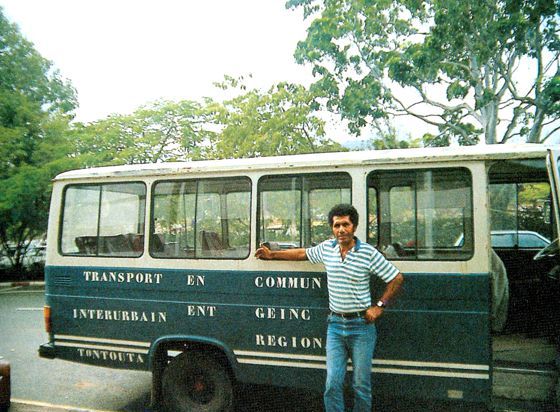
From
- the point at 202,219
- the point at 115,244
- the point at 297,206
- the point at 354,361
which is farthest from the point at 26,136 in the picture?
the point at 354,361

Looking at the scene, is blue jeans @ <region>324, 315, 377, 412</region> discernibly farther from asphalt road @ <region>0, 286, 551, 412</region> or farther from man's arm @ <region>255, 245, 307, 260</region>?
asphalt road @ <region>0, 286, 551, 412</region>

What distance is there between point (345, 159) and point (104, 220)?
2.55 m

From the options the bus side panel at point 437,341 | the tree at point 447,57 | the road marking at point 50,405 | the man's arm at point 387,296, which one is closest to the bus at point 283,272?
the bus side panel at point 437,341

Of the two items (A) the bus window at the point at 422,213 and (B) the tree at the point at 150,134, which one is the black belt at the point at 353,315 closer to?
(A) the bus window at the point at 422,213

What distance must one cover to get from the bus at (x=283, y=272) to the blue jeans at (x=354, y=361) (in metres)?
0.35

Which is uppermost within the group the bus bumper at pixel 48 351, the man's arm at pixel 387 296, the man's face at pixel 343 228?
the man's face at pixel 343 228

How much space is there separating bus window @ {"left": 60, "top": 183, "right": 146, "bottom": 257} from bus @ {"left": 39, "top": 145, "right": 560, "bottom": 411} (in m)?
0.01

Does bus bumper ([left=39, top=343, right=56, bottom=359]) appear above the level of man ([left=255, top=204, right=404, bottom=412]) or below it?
below

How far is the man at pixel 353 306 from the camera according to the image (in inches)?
140

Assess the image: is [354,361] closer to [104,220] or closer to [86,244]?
[104,220]

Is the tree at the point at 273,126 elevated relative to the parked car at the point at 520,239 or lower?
elevated

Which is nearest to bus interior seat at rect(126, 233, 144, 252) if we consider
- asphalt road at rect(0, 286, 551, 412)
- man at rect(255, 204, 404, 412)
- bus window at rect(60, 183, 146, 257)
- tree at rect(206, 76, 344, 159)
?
bus window at rect(60, 183, 146, 257)

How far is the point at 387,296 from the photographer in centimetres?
352

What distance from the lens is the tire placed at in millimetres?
4496
